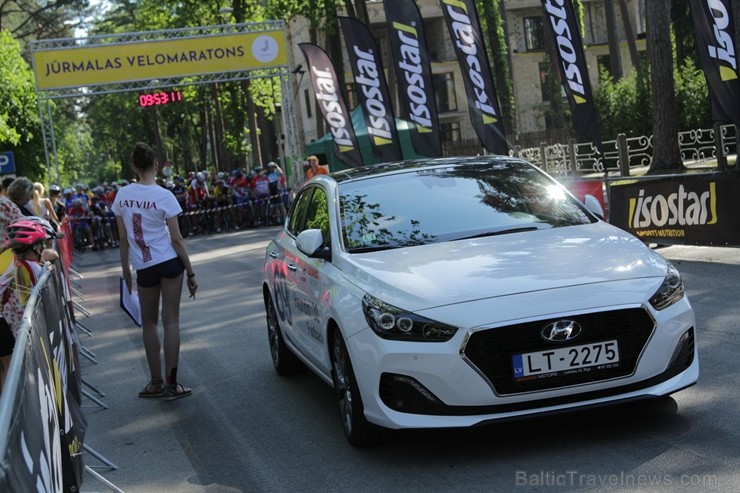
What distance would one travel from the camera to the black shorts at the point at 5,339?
7406mm

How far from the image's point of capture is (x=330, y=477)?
5.81 metres

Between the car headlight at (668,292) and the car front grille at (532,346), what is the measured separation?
8.5 inches

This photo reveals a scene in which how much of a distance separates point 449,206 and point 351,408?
1.70m

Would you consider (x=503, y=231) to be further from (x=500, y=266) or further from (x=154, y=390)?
(x=154, y=390)

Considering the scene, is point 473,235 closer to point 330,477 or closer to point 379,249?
point 379,249

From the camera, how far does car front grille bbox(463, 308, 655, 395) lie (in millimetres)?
5566

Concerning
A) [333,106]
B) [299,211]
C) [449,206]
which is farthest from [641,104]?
[449,206]

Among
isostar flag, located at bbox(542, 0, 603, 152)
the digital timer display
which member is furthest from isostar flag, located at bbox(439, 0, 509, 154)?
the digital timer display

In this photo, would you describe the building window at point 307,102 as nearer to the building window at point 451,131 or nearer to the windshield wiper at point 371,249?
the building window at point 451,131

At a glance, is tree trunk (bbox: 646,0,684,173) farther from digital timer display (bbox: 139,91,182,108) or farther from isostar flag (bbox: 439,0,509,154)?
digital timer display (bbox: 139,91,182,108)

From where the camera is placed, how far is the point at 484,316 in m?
5.57

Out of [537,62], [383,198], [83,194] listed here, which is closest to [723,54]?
[383,198]

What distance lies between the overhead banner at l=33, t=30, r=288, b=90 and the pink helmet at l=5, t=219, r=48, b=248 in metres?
26.8

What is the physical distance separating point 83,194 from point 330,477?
3253 centimetres
